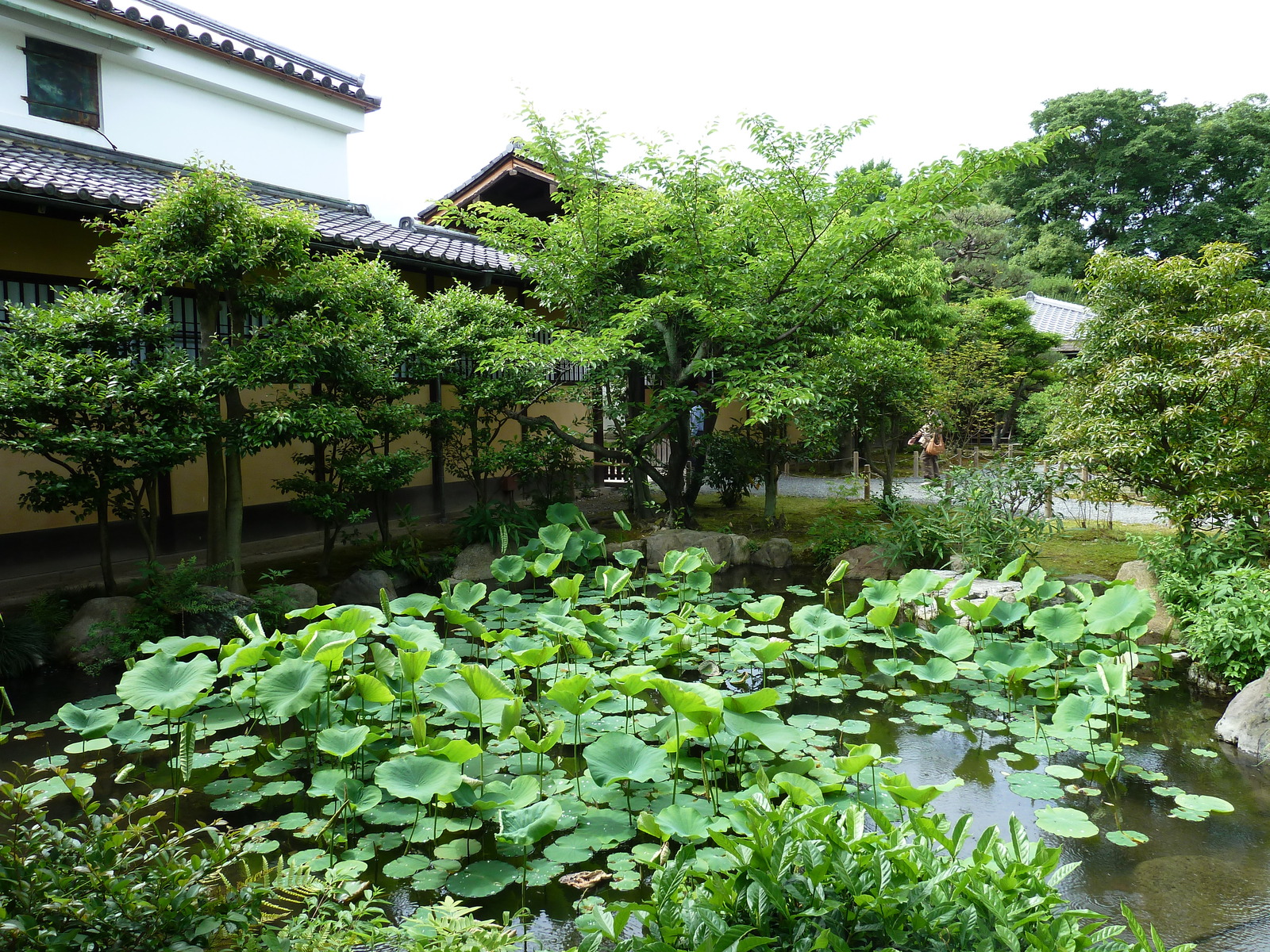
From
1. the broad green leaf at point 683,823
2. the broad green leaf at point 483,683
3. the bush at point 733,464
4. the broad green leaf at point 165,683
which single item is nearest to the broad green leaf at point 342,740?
the broad green leaf at point 483,683

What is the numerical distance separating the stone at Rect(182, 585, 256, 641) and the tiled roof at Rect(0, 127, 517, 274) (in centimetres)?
376

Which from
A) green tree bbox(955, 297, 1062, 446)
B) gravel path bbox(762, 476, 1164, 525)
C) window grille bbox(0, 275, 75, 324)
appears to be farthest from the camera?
green tree bbox(955, 297, 1062, 446)

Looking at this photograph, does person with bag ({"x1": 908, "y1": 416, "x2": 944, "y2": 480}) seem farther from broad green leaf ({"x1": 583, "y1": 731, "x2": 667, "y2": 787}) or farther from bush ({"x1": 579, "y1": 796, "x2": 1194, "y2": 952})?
bush ({"x1": 579, "y1": 796, "x2": 1194, "y2": 952})

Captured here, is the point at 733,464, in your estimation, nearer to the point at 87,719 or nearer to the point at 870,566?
the point at 870,566

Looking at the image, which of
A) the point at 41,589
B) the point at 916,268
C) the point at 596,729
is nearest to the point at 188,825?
the point at 596,729

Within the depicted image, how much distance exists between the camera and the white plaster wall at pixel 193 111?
1200cm

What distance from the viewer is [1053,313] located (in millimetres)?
28922

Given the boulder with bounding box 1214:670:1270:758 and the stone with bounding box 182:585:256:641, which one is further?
the stone with bounding box 182:585:256:641

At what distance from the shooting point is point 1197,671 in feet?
20.7

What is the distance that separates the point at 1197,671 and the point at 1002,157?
5594 millimetres

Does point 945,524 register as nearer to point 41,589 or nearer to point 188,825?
point 188,825

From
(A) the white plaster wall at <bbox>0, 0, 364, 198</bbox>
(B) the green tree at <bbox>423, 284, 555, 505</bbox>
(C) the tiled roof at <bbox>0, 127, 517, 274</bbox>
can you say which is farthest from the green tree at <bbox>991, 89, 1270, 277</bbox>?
(B) the green tree at <bbox>423, 284, 555, 505</bbox>

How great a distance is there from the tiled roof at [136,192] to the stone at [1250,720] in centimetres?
864

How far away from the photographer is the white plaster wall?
39.4 ft
